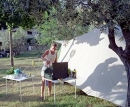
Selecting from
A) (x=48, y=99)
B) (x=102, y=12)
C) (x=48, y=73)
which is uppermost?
(x=102, y=12)

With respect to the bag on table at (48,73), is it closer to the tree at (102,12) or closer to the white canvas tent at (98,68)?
the white canvas tent at (98,68)

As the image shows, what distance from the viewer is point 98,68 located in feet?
22.8

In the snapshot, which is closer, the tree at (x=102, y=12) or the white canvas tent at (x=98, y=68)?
the tree at (x=102, y=12)

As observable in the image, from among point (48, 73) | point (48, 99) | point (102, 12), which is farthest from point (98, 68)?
point (102, 12)

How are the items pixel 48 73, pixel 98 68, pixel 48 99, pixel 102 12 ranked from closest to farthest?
pixel 102 12 < pixel 48 73 < pixel 48 99 < pixel 98 68

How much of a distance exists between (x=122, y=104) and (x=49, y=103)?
2048 mm

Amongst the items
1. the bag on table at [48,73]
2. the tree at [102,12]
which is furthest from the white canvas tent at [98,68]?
the tree at [102,12]

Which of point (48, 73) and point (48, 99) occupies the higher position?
point (48, 73)

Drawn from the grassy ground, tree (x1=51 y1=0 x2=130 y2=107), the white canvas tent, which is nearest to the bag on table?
the grassy ground

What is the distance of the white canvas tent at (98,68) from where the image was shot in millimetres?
6213

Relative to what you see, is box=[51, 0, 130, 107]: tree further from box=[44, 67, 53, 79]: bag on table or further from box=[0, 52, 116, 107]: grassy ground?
box=[0, 52, 116, 107]: grassy ground

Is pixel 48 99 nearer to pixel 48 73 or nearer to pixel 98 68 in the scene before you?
pixel 48 73

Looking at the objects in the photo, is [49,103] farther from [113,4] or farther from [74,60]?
[113,4]

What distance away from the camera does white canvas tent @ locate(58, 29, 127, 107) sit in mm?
6213
